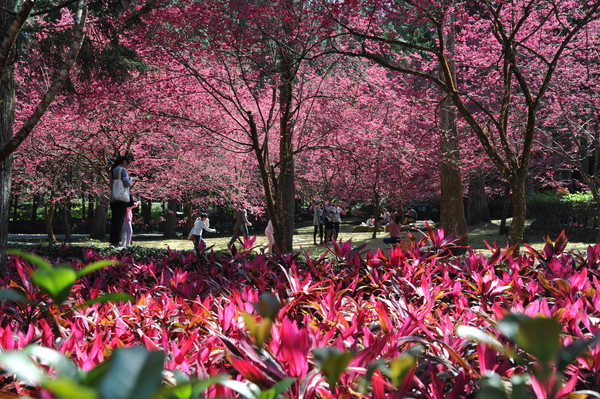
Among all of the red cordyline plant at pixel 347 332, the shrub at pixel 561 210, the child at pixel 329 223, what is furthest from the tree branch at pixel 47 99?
the shrub at pixel 561 210

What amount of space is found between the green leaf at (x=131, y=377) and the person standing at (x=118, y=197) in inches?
439

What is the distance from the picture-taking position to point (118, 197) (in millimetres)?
11359

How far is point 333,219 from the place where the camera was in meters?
19.6

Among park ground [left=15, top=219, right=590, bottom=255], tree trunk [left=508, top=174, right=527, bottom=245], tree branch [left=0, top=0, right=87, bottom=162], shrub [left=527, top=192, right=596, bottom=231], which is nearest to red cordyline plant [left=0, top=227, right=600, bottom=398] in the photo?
tree branch [left=0, top=0, right=87, bottom=162]

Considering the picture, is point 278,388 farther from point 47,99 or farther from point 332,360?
point 47,99

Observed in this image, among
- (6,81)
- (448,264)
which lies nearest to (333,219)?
(6,81)

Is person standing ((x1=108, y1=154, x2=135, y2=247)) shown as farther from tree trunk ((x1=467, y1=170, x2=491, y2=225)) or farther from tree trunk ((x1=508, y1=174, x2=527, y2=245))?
tree trunk ((x1=467, y1=170, x2=491, y2=225))

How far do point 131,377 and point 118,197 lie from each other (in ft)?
37.8

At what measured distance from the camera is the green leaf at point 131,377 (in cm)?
50

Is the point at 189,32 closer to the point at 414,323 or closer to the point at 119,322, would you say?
the point at 119,322

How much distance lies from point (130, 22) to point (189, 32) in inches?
115

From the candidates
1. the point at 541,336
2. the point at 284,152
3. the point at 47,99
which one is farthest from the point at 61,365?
the point at 284,152

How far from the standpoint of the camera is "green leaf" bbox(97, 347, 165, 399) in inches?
19.6

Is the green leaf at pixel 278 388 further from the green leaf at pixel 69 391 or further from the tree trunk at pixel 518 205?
the tree trunk at pixel 518 205
